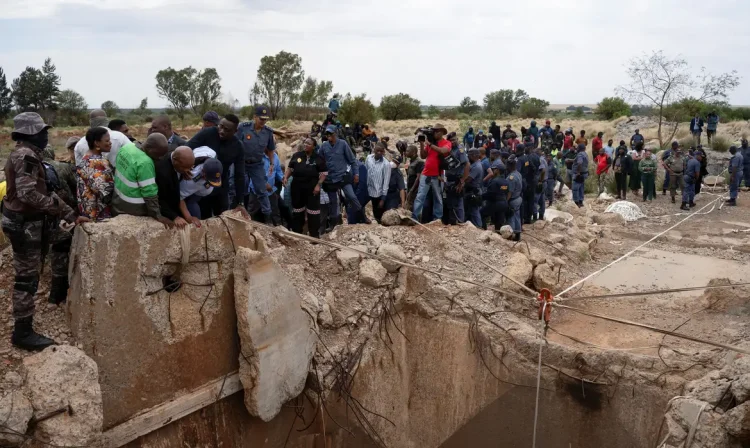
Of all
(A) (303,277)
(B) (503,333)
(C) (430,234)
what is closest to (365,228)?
(C) (430,234)

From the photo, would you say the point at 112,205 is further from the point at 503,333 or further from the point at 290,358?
the point at 503,333

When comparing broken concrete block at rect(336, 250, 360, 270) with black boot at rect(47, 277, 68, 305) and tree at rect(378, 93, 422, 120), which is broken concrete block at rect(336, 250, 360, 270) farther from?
tree at rect(378, 93, 422, 120)

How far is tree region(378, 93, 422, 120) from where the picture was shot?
4159 cm

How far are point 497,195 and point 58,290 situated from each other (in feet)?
21.8

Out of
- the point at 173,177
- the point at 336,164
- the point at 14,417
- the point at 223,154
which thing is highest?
the point at 223,154

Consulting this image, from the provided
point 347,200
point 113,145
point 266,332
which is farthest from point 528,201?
point 113,145

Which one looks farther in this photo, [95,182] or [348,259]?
[348,259]

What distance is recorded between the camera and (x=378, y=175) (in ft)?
29.0

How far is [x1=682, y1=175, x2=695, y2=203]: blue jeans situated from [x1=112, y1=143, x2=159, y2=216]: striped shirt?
1371 centimetres

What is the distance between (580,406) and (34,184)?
588 cm

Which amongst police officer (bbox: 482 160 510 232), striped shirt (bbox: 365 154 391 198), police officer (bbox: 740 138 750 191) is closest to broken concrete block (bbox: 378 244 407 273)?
striped shirt (bbox: 365 154 391 198)

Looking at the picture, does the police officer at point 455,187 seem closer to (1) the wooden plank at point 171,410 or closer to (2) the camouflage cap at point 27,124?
(1) the wooden plank at point 171,410

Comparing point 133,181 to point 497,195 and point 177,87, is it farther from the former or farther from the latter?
point 177,87

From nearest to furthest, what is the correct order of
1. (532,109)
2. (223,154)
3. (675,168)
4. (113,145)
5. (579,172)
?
(113,145)
(223,154)
(579,172)
(675,168)
(532,109)
